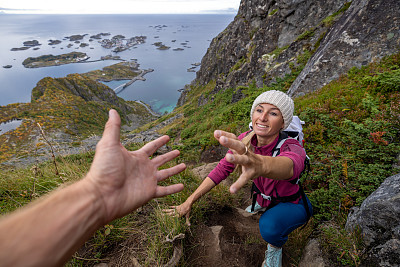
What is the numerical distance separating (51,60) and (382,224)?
19673 centimetres

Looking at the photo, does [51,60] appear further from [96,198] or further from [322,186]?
[322,186]

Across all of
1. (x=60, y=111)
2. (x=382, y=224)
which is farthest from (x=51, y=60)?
(x=382, y=224)

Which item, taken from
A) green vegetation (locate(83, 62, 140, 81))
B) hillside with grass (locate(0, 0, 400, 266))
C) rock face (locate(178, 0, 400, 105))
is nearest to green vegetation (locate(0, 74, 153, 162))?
rock face (locate(178, 0, 400, 105))

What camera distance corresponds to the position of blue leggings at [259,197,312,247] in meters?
2.76

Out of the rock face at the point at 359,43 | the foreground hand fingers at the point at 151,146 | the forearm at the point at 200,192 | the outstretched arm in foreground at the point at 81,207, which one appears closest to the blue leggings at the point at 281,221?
the forearm at the point at 200,192

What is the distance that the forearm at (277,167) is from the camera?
1964 millimetres

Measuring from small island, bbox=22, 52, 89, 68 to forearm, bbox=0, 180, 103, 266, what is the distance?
184641 millimetres

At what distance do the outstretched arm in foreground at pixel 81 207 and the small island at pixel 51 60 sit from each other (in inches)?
7254

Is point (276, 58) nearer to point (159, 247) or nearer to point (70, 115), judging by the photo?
point (159, 247)

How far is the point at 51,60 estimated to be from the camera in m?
147

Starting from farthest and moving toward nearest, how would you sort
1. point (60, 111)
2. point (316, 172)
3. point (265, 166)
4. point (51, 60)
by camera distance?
point (51, 60) < point (60, 111) < point (316, 172) < point (265, 166)

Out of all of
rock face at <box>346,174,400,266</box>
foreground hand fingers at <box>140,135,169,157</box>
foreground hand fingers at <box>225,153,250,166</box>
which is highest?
foreground hand fingers at <box>225,153,250,166</box>

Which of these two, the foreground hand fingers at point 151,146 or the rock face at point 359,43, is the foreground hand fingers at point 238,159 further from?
the rock face at point 359,43

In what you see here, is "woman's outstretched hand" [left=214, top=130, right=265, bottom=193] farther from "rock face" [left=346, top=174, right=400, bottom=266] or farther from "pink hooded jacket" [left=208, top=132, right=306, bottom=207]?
"rock face" [left=346, top=174, right=400, bottom=266]
